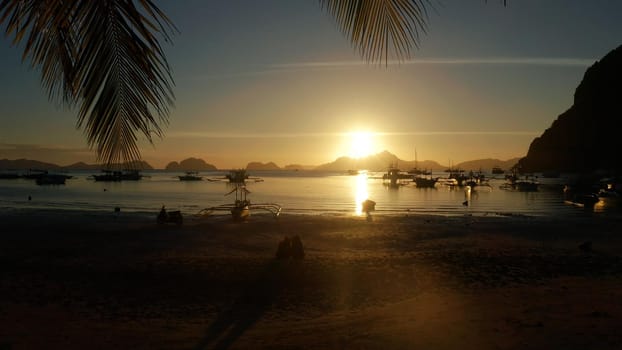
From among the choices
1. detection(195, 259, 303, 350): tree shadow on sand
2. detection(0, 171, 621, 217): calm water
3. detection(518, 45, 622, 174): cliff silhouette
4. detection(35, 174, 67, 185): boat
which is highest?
detection(518, 45, 622, 174): cliff silhouette

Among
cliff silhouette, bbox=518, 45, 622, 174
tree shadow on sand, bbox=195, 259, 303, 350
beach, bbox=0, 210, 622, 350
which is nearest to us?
beach, bbox=0, 210, 622, 350

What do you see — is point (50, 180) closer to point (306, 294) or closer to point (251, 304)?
point (251, 304)

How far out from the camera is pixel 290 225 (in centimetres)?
2502

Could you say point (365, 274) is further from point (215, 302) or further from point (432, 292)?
point (215, 302)

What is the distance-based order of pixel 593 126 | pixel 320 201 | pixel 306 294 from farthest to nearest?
1. pixel 593 126
2. pixel 320 201
3. pixel 306 294

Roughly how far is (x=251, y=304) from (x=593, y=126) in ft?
431

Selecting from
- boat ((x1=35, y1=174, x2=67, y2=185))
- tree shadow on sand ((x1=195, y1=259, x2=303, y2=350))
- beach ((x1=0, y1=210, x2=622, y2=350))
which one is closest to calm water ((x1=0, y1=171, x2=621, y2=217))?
boat ((x1=35, y1=174, x2=67, y2=185))

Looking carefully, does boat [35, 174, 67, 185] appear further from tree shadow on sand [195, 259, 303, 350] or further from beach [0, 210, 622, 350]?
tree shadow on sand [195, 259, 303, 350]

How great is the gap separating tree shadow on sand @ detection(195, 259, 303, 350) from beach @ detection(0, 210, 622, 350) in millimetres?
44

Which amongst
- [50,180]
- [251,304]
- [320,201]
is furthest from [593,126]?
[50,180]

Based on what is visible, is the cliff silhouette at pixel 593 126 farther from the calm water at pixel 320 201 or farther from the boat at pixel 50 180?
the boat at pixel 50 180

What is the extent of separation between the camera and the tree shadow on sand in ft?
25.1

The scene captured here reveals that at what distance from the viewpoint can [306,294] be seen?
1044cm

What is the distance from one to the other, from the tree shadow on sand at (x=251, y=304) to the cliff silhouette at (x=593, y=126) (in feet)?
358
